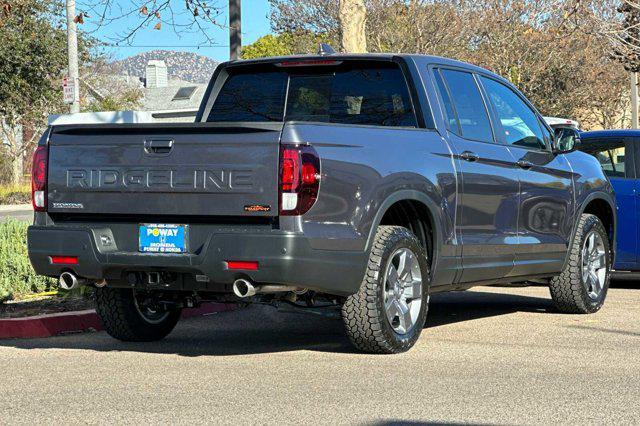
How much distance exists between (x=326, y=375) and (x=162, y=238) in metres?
1.35

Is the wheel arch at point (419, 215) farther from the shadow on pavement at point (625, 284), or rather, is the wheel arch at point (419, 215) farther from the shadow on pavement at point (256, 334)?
the shadow on pavement at point (625, 284)

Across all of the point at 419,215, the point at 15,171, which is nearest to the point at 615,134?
the point at 419,215

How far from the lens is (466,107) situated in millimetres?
9117

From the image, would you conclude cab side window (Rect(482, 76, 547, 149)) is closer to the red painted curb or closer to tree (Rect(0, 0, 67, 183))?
the red painted curb

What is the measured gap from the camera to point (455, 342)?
8680 millimetres

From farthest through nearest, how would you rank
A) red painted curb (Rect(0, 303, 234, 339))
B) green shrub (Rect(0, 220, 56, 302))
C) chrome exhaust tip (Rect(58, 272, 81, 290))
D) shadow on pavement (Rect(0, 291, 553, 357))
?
green shrub (Rect(0, 220, 56, 302)) → red painted curb (Rect(0, 303, 234, 339)) → shadow on pavement (Rect(0, 291, 553, 357)) → chrome exhaust tip (Rect(58, 272, 81, 290))

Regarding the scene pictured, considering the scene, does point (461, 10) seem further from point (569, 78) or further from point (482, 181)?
point (482, 181)

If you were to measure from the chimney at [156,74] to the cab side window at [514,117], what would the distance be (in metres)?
68.1

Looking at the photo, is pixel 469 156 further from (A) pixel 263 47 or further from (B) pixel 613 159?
(A) pixel 263 47

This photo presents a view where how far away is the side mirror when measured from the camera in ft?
33.8

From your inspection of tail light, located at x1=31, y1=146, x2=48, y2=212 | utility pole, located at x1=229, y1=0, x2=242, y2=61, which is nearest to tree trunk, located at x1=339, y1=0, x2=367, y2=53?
utility pole, located at x1=229, y1=0, x2=242, y2=61

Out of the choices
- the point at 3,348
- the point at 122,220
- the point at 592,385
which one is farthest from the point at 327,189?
the point at 3,348

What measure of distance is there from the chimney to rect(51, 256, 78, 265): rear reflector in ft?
229

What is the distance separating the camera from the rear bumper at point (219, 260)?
23.4 ft
